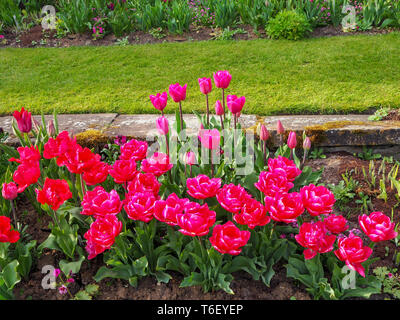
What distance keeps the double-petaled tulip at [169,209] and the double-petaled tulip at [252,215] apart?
0.24 meters

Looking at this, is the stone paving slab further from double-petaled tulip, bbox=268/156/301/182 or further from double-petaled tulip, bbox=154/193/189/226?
double-petaled tulip, bbox=154/193/189/226

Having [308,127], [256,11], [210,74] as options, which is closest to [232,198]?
[308,127]

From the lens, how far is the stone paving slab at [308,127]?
10.1 ft

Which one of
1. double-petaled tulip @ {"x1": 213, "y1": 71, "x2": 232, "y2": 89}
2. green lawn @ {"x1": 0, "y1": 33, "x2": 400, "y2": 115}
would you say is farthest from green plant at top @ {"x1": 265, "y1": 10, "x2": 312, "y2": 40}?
double-petaled tulip @ {"x1": 213, "y1": 71, "x2": 232, "y2": 89}

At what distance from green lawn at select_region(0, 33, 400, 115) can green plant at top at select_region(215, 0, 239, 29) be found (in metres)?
0.46

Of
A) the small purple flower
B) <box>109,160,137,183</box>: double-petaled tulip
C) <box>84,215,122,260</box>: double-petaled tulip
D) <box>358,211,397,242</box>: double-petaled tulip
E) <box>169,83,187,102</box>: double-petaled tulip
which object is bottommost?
the small purple flower

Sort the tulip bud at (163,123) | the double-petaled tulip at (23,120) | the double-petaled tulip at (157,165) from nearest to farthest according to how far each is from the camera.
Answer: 1. the double-petaled tulip at (157,165)
2. the tulip bud at (163,123)
3. the double-petaled tulip at (23,120)

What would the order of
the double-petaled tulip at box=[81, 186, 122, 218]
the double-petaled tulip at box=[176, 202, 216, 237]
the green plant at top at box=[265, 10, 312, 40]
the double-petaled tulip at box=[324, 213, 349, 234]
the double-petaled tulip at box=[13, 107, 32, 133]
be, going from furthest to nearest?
1. the green plant at top at box=[265, 10, 312, 40]
2. the double-petaled tulip at box=[13, 107, 32, 133]
3. the double-petaled tulip at box=[324, 213, 349, 234]
4. the double-petaled tulip at box=[81, 186, 122, 218]
5. the double-petaled tulip at box=[176, 202, 216, 237]

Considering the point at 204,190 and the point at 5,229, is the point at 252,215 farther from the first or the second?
the point at 5,229

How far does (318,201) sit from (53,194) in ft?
3.81

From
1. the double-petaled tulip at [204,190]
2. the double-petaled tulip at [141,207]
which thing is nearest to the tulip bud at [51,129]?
the double-petaled tulip at [141,207]

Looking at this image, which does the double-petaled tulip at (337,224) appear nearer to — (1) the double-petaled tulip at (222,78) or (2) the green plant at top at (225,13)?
(1) the double-petaled tulip at (222,78)

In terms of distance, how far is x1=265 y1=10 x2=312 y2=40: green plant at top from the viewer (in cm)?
572

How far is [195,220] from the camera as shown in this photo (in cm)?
165
